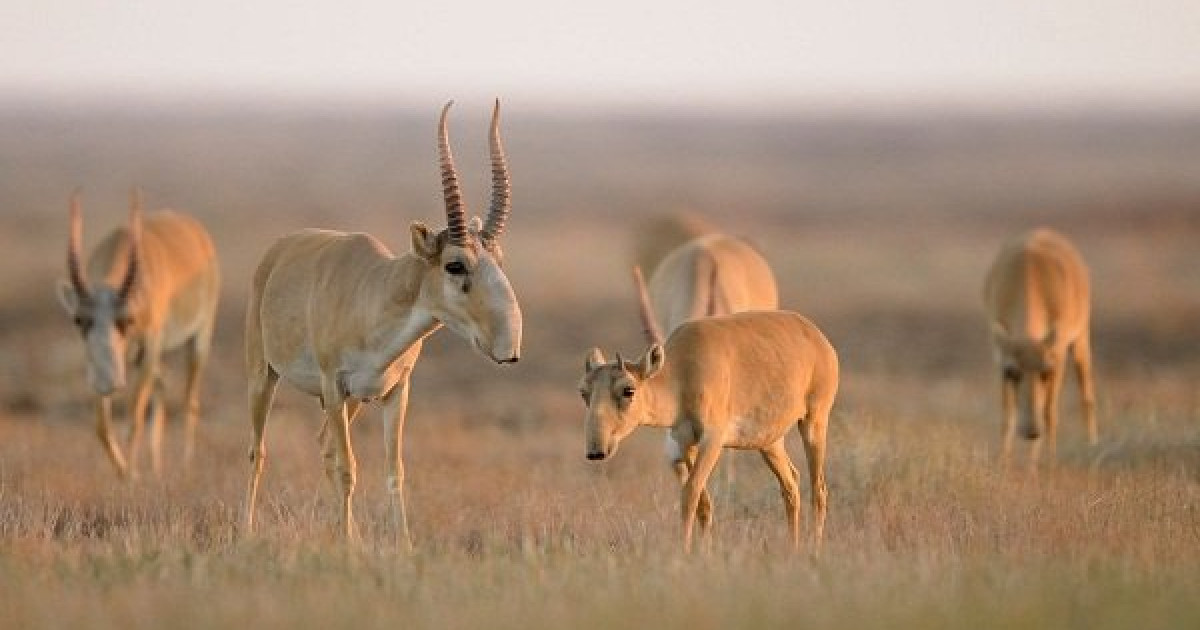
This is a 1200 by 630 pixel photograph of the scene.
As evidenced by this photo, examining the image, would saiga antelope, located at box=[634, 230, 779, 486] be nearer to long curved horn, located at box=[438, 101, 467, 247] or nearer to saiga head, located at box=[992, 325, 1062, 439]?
saiga head, located at box=[992, 325, 1062, 439]

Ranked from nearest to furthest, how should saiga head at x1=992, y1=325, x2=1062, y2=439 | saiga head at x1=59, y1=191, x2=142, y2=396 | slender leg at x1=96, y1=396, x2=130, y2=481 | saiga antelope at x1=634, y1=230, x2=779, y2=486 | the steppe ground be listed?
1. the steppe ground
2. saiga antelope at x1=634, y1=230, x2=779, y2=486
3. slender leg at x1=96, y1=396, x2=130, y2=481
4. saiga head at x1=59, y1=191, x2=142, y2=396
5. saiga head at x1=992, y1=325, x2=1062, y2=439

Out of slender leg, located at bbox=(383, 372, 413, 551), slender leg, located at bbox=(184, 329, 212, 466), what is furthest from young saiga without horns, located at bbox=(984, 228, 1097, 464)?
slender leg, located at bbox=(184, 329, 212, 466)

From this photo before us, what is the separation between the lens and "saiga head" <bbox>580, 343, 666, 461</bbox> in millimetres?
9734

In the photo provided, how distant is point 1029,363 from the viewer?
53.5ft

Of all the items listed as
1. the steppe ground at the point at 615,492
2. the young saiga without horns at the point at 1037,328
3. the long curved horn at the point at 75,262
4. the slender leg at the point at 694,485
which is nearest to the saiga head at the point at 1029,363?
the young saiga without horns at the point at 1037,328

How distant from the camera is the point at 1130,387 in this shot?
20703 millimetres

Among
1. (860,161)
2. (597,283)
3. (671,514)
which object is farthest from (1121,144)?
(671,514)

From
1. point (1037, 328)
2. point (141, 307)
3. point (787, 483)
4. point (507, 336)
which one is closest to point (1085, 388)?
point (1037, 328)

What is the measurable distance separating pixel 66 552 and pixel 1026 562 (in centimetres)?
501

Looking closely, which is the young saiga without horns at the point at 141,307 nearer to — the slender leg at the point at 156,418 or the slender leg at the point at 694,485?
the slender leg at the point at 156,418

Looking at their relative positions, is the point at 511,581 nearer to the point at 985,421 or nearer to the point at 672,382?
the point at 672,382

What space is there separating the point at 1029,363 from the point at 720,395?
6.74 metres

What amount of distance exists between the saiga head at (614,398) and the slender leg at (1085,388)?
6590 mm

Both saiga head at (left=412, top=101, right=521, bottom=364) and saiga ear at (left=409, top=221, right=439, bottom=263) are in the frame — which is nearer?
saiga head at (left=412, top=101, right=521, bottom=364)
